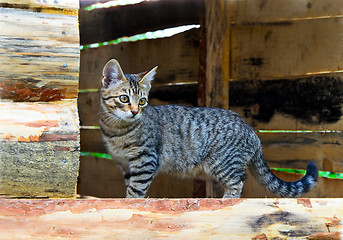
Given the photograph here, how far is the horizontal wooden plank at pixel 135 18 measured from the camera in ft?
15.8

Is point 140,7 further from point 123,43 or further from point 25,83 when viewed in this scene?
point 25,83

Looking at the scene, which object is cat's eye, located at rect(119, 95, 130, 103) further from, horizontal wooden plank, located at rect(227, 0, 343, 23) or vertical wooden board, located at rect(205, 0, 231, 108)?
horizontal wooden plank, located at rect(227, 0, 343, 23)

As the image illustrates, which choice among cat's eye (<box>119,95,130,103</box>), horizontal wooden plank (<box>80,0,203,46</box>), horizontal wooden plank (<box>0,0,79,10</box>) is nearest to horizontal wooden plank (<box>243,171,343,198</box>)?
cat's eye (<box>119,95,130,103</box>)

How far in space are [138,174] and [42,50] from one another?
1418 mm

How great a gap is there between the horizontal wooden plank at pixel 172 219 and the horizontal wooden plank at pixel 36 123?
0.38 meters

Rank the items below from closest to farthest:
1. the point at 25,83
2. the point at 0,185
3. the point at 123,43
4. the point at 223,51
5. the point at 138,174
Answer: the point at 0,185 < the point at 25,83 < the point at 138,174 < the point at 223,51 < the point at 123,43

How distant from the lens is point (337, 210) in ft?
8.25

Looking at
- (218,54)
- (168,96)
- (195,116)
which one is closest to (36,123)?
(195,116)

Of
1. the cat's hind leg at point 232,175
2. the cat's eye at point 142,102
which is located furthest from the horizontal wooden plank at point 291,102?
the cat's eye at point 142,102

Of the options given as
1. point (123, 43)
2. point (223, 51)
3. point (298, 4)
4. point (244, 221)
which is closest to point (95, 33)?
point (123, 43)

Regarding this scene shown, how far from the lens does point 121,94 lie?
3.59 meters

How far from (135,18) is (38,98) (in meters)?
2.77

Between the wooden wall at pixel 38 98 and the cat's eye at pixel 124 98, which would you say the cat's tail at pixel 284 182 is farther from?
the wooden wall at pixel 38 98

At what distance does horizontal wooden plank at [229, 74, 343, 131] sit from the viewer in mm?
4031
